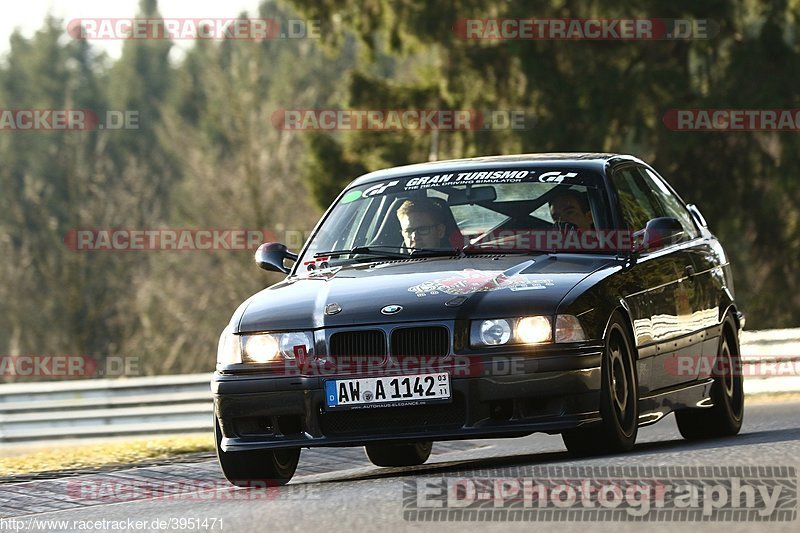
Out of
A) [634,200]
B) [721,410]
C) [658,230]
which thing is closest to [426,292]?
[658,230]

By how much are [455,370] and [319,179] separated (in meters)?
21.6

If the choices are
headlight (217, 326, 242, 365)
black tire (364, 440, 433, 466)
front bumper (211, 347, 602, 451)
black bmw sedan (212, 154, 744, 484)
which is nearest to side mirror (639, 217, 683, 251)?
black bmw sedan (212, 154, 744, 484)

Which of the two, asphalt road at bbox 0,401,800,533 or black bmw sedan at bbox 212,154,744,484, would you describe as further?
black bmw sedan at bbox 212,154,744,484

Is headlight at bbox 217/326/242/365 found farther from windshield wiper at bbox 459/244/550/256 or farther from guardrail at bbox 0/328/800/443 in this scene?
guardrail at bbox 0/328/800/443

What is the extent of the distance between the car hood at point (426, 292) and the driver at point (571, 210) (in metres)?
0.41

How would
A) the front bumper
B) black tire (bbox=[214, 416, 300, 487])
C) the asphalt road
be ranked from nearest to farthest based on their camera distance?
the asphalt road, the front bumper, black tire (bbox=[214, 416, 300, 487])

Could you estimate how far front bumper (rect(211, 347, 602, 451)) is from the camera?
26.5ft

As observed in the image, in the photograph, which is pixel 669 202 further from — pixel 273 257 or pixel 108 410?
pixel 108 410

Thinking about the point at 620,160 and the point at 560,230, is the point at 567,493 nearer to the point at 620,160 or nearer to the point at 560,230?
the point at 560,230

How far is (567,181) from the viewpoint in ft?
32.3

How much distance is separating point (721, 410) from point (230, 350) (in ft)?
11.4

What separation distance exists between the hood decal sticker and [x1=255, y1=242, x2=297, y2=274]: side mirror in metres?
1.79

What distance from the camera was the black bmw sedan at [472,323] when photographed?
320 inches

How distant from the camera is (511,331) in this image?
8164mm
